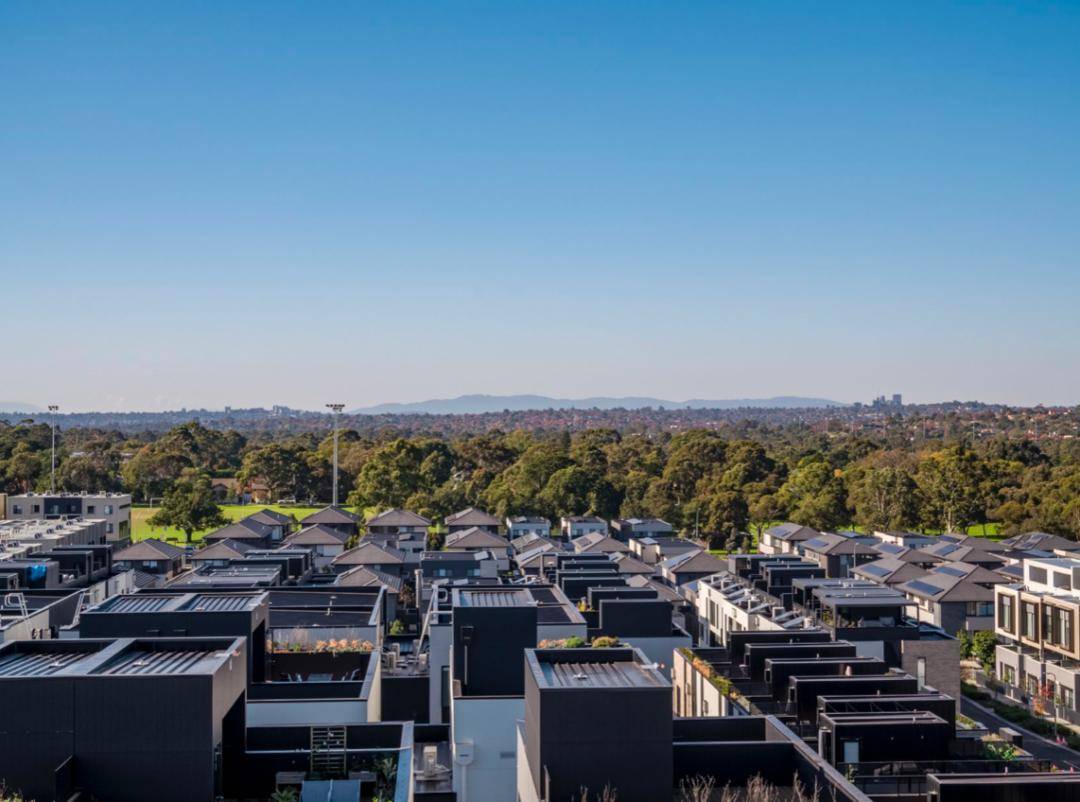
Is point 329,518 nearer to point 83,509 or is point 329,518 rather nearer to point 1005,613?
point 83,509

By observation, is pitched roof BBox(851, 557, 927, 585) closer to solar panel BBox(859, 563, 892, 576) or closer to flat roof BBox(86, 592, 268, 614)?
solar panel BBox(859, 563, 892, 576)

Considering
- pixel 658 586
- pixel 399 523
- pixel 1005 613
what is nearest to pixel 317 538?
pixel 399 523

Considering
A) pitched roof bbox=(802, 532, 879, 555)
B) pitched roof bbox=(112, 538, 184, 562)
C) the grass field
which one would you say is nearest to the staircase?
pitched roof bbox=(112, 538, 184, 562)

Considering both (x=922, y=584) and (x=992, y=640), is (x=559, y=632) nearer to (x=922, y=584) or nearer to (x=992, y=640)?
(x=992, y=640)

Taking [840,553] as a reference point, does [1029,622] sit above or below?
below

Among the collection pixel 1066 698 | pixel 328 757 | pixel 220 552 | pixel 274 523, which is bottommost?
pixel 1066 698

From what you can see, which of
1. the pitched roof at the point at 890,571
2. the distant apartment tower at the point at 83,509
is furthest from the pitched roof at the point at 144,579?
the pitched roof at the point at 890,571

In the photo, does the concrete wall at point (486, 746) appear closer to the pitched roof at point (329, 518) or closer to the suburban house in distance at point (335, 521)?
the suburban house in distance at point (335, 521)
